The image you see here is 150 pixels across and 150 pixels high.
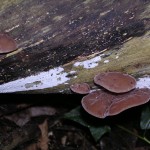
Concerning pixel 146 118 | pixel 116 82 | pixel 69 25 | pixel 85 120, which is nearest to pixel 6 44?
pixel 69 25

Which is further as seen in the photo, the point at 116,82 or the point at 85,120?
the point at 85,120

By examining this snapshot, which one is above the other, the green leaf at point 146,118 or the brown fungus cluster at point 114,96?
the brown fungus cluster at point 114,96

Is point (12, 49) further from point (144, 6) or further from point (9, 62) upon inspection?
point (144, 6)

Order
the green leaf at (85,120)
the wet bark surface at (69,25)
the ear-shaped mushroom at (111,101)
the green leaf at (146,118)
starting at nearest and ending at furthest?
the wet bark surface at (69,25) < the ear-shaped mushroom at (111,101) < the green leaf at (146,118) < the green leaf at (85,120)

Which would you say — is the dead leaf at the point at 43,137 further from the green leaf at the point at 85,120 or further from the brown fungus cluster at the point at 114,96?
the brown fungus cluster at the point at 114,96

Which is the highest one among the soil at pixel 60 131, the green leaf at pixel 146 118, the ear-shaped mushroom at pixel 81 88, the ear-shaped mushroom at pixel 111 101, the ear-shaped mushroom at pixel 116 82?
the ear-shaped mushroom at pixel 116 82

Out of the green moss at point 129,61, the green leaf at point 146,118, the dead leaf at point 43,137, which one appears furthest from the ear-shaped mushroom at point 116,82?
the dead leaf at point 43,137

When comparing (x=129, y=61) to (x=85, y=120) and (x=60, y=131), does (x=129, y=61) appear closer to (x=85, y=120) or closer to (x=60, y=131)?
(x=85, y=120)
